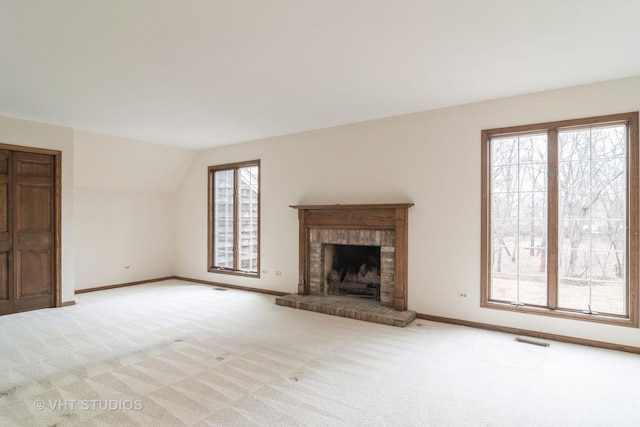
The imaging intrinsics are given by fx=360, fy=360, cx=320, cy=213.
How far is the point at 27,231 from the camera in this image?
16.7ft

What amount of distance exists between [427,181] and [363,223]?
Result: 106 cm

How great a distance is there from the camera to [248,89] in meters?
3.93

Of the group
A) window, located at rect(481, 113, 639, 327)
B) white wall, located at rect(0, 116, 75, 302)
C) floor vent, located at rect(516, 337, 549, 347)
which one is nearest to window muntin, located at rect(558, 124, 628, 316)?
window, located at rect(481, 113, 639, 327)

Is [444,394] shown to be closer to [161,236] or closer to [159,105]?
[159,105]

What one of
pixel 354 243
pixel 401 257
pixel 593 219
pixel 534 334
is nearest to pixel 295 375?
pixel 401 257

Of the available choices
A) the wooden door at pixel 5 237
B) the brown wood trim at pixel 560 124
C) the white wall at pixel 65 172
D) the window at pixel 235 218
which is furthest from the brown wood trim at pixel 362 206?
the wooden door at pixel 5 237

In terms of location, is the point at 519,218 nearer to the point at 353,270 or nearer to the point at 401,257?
the point at 401,257

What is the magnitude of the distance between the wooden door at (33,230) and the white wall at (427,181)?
315 cm

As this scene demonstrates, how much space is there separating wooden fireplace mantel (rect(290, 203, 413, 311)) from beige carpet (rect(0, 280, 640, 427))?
644mm

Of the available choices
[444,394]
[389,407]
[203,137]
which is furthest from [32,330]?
[444,394]

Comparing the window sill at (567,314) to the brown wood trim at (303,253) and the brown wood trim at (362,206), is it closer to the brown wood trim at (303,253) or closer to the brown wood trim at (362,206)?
the brown wood trim at (362,206)

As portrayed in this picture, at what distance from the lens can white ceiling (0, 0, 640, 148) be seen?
244 cm

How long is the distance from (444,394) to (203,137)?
17.4 ft

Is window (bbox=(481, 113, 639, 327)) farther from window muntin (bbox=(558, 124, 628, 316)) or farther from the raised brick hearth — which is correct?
the raised brick hearth
